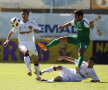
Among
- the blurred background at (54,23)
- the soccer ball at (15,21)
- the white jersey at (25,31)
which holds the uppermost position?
the soccer ball at (15,21)

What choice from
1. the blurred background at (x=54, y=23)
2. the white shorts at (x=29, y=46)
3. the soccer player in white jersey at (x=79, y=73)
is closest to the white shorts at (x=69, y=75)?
the soccer player in white jersey at (x=79, y=73)

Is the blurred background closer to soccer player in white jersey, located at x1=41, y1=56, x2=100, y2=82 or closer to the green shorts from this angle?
the green shorts

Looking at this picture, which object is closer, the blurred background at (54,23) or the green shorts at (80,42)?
the green shorts at (80,42)

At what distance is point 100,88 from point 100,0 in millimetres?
14025

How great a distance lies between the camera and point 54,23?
23734 millimetres

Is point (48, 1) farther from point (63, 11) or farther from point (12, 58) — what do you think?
point (12, 58)

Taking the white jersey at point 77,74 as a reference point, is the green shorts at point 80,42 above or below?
above

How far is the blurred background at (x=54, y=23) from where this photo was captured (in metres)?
22.8

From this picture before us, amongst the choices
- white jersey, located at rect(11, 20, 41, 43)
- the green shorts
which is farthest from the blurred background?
white jersey, located at rect(11, 20, 41, 43)

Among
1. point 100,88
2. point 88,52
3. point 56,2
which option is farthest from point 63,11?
point 100,88

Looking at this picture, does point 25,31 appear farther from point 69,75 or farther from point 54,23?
point 54,23

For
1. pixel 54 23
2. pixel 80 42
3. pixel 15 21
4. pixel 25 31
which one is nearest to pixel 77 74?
pixel 80 42

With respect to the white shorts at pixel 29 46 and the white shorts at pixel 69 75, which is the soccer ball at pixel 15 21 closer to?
the white shorts at pixel 29 46

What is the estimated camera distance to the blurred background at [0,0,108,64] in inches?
896
